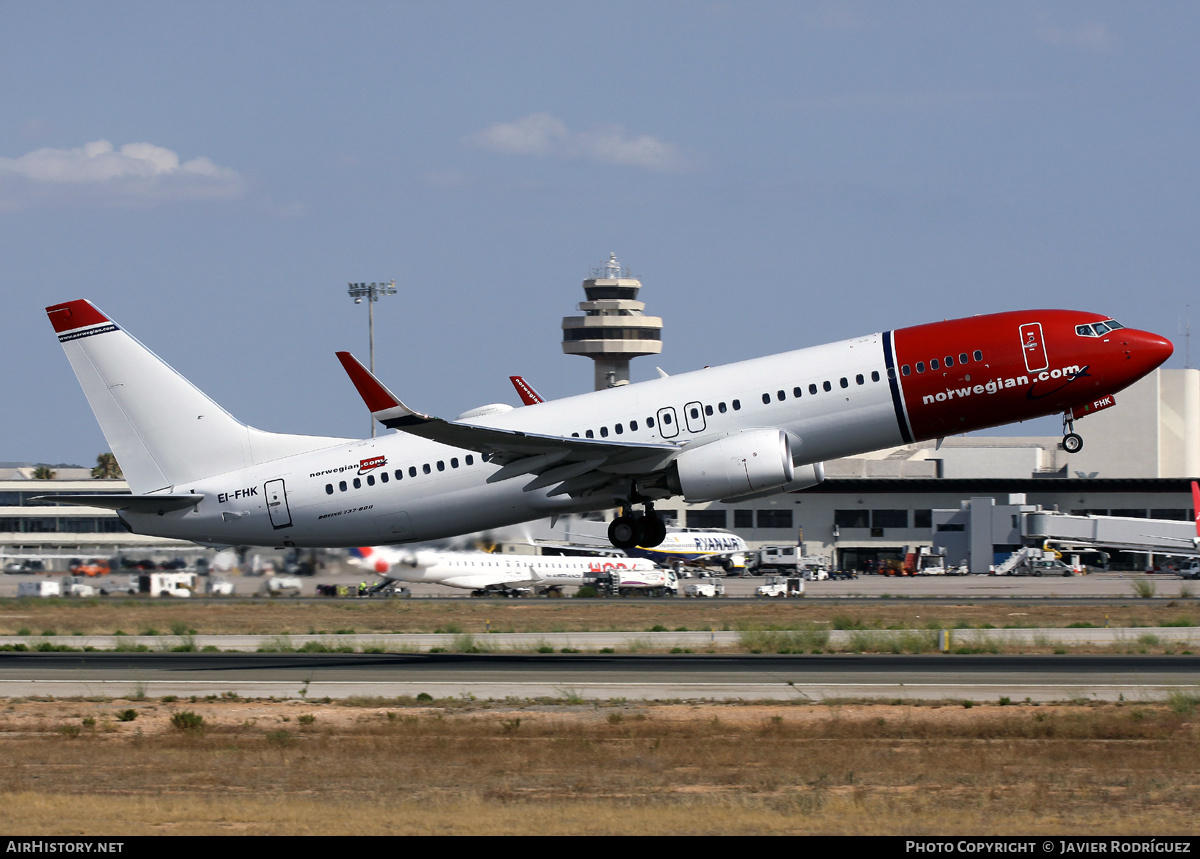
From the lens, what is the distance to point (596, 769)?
20.1 m

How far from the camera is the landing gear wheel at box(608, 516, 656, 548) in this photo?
3441 centimetres

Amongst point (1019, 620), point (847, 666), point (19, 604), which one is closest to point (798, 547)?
point (1019, 620)

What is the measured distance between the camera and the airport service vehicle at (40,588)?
55719 mm

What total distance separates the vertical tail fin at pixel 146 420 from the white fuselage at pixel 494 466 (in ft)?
1.79

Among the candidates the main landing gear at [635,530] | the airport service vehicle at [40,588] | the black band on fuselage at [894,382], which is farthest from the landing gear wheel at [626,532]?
the airport service vehicle at [40,588]

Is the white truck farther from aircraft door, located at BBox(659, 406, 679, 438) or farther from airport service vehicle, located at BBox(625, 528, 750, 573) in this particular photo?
airport service vehicle, located at BBox(625, 528, 750, 573)

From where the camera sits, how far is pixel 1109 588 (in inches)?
2955

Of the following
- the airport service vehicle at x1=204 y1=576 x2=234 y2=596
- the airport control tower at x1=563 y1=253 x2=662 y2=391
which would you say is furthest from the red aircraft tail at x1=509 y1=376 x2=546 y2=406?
the airport control tower at x1=563 y1=253 x2=662 y2=391

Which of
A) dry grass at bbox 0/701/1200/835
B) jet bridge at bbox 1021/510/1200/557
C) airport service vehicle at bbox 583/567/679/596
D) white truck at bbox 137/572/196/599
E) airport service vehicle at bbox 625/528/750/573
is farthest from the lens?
airport service vehicle at bbox 625/528/750/573

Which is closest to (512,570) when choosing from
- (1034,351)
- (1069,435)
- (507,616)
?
(507,616)

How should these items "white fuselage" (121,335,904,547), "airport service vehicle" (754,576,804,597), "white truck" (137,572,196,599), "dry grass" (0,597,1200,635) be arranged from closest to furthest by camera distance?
"white fuselage" (121,335,904,547) → "dry grass" (0,597,1200,635) → "white truck" (137,572,196,599) → "airport service vehicle" (754,576,804,597)

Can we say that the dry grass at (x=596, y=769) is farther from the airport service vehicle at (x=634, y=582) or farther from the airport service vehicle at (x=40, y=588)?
the airport service vehicle at (x=634, y=582)

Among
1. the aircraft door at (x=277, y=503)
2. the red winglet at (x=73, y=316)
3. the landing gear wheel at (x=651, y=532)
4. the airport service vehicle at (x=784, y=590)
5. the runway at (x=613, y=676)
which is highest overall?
the red winglet at (x=73, y=316)

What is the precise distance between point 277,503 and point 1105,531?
78.9 m
